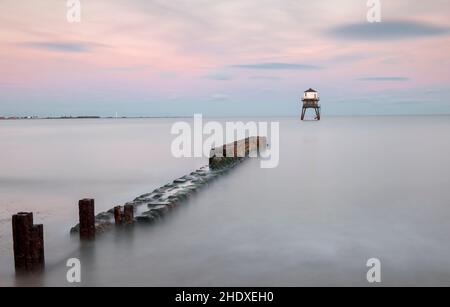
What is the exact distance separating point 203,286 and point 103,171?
14.9 metres

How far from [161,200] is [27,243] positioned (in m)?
4.68

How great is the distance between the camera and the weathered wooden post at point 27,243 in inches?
233

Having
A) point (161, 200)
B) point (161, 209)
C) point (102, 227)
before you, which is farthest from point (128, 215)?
point (161, 200)

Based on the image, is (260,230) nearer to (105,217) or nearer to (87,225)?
(105,217)

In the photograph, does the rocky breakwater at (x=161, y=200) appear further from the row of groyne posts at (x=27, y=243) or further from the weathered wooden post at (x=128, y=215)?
the row of groyne posts at (x=27, y=243)

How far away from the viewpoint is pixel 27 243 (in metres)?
6.10

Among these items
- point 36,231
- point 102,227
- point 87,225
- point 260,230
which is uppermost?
point 36,231

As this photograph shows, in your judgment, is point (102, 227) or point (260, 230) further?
point (260, 230)

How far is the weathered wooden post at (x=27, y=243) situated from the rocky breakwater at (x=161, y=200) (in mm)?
1692

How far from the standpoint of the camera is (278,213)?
10.6 m

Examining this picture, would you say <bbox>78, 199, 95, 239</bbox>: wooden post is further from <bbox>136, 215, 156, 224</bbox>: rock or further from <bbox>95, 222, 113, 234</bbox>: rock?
<bbox>136, 215, 156, 224</bbox>: rock

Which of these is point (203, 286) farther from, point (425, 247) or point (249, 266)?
point (425, 247)

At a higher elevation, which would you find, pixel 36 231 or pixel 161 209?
pixel 36 231
